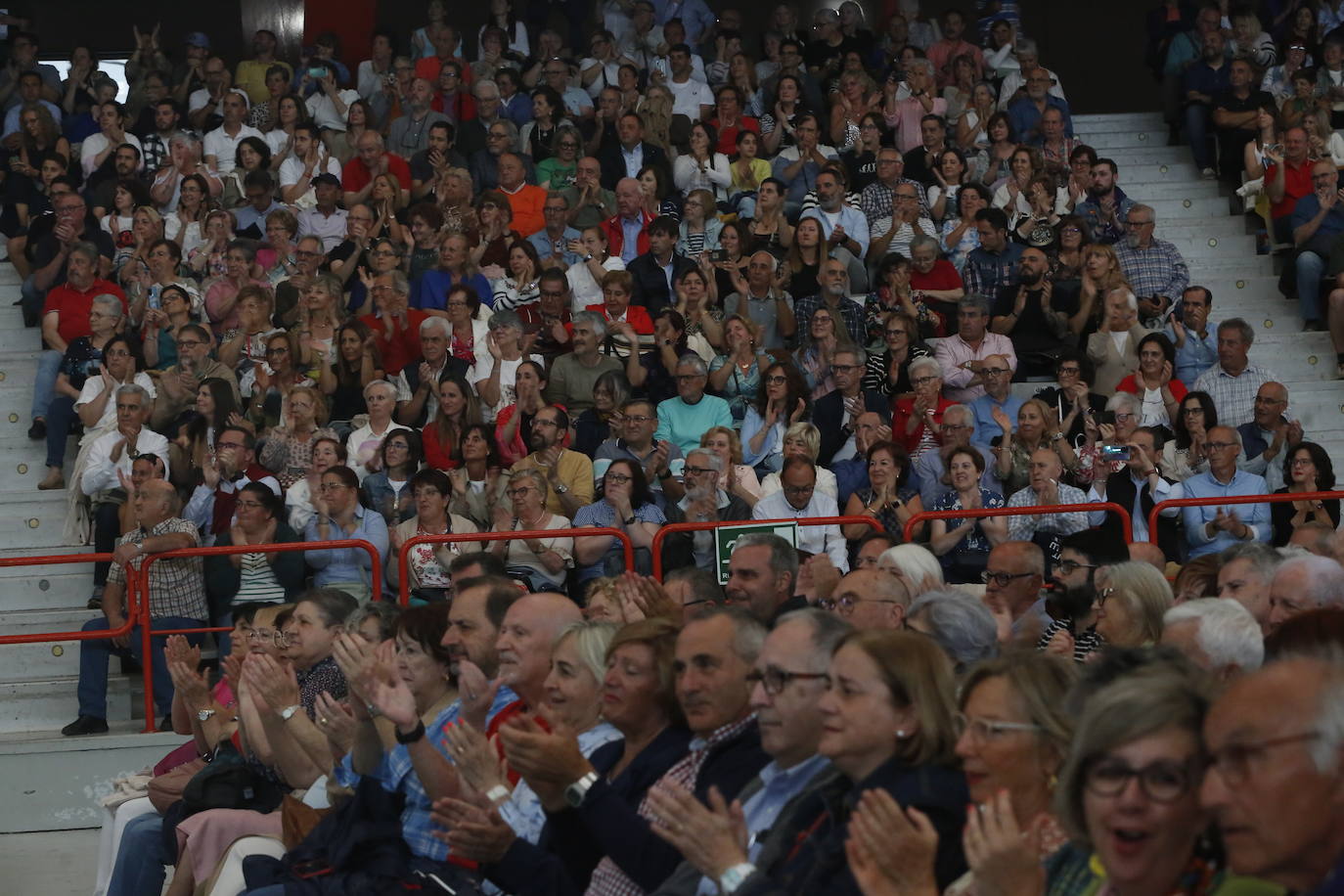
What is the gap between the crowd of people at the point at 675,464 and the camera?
3.78 m

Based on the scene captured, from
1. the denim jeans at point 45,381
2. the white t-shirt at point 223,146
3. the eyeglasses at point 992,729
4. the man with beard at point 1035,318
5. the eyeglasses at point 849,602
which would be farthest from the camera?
the white t-shirt at point 223,146

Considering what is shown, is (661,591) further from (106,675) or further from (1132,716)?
(106,675)

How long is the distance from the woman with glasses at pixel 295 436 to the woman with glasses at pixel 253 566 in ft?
2.32

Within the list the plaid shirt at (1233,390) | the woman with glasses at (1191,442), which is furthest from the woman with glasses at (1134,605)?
the plaid shirt at (1233,390)

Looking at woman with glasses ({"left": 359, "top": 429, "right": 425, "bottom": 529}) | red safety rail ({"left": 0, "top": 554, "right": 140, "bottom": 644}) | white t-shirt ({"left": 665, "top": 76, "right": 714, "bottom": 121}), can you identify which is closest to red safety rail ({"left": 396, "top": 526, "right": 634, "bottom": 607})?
woman with glasses ({"left": 359, "top": 429, "right": 425, "bottom": 529})

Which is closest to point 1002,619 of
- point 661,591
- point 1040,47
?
point 661,591

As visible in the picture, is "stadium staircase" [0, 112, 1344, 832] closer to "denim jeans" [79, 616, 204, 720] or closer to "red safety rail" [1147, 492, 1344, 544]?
"denim jeans" [79, 616, 204, 720]

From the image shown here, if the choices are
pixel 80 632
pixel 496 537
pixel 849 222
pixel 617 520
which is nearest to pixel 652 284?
pixel 849 222

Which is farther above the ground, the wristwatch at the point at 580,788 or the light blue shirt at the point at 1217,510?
the wristwatch at the point at 580,788

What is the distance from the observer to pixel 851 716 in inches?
153

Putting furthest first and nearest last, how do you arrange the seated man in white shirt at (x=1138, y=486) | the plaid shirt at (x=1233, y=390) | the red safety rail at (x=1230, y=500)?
the plaid shirt at (x=1233, y=390) → the seated man in white shirt at (x=1138, y=486) → the red safety rail at (x=1230, y=500)

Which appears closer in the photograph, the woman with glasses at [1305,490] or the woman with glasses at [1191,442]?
the woman with glasses at [1305,490]

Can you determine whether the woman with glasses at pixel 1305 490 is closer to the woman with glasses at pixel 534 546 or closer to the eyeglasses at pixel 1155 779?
the woman with glasses at pixel 534 546

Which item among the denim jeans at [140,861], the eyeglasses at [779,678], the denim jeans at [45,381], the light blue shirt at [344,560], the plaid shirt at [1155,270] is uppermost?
the eyeglasses at [779,678]
